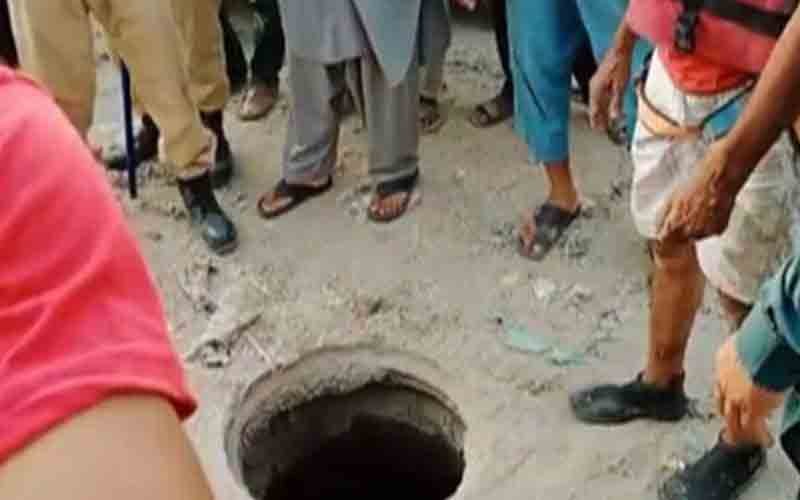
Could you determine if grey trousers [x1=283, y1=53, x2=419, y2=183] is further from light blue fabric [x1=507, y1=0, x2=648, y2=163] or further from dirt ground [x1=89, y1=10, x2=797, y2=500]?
light blue fabric [x1=507, y1=0, x2=648, y2=163]

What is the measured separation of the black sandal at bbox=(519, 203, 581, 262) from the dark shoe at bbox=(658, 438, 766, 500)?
2.85 feet

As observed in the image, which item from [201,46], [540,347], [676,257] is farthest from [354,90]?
[676,257]

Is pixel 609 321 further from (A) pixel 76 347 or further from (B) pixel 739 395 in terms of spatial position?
(A) pixel 76 347

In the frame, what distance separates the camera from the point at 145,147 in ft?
13.8

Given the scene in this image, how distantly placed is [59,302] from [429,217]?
2.91 metres

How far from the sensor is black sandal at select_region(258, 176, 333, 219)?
157 inches

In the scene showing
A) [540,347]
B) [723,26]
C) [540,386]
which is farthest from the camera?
[540,347]

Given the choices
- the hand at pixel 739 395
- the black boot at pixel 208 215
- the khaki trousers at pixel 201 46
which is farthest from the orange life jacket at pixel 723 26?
the khaki trousers at pixel 201 46

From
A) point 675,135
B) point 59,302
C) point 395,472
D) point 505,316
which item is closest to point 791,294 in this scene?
point 675,135

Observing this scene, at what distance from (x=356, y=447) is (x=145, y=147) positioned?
1079mm

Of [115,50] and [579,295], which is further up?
[115,50]

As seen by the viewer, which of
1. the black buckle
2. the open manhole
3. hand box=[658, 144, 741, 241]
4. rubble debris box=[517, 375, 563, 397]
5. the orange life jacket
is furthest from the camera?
the open manhole

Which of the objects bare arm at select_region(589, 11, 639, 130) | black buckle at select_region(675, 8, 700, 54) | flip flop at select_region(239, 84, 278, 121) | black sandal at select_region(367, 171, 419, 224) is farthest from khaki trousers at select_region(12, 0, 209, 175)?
black buckle at select_region(675, 8, 700, 54)

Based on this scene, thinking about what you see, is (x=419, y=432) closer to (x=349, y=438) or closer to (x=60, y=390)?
(x=349, y=438)
